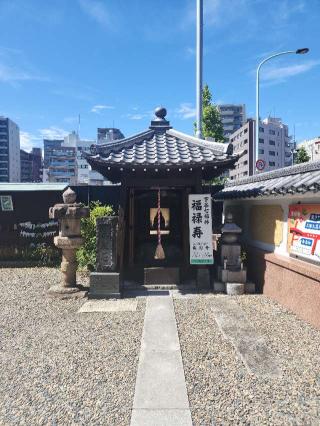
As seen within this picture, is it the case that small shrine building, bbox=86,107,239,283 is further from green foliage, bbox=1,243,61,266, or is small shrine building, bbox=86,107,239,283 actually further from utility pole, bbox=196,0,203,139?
green foliage, bbox=1,243,61,266

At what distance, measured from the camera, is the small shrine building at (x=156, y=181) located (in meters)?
7.45

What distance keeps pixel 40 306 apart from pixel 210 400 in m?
4.95

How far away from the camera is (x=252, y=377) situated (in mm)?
3891

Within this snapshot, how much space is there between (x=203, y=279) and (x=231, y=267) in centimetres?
88

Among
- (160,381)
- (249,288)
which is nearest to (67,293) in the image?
(160,381)

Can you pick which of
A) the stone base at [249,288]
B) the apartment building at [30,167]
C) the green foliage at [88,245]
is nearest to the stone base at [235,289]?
the stone base at [249,288]

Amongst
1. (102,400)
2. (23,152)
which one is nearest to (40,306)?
(102,400)

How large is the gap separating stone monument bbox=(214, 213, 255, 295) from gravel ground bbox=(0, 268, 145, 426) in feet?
7.92

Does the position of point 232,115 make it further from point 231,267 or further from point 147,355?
point 147,355

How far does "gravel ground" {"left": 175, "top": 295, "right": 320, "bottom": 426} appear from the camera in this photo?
3207mm

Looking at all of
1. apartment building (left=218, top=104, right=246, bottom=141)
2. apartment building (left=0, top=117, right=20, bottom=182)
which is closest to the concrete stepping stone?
apartment building (left=0, top=117, right=20, bottom=182)

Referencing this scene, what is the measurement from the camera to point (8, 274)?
10.2m

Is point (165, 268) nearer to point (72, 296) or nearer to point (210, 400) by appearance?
point (72, 296)

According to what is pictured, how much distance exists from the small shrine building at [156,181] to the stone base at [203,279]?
0.56 meters
